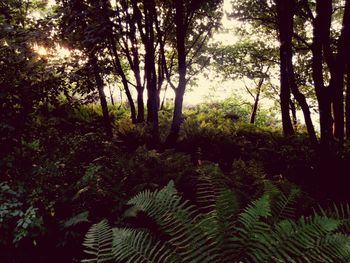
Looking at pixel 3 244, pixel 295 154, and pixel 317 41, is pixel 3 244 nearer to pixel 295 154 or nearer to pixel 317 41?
pixel 317 41

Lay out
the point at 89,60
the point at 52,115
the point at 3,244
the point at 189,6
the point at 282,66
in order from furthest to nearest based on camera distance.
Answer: the point at 52,115
the point at 282,66
the point at 189,6
the point at 89,60
the point at 3,244

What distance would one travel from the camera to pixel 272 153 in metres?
10.1

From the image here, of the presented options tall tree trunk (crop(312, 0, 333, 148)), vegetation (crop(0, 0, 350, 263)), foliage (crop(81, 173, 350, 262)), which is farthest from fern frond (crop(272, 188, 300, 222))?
tall tree trunk (crop(312, 0, 333, 148))

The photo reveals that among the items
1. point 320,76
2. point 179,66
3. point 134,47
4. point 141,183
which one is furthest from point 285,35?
point 134,47

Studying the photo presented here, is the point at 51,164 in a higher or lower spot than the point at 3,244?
higher

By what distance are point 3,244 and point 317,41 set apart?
7208 millimetres

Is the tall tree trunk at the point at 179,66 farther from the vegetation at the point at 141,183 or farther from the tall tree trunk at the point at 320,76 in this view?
the tall tree trunk at the point at 320,76

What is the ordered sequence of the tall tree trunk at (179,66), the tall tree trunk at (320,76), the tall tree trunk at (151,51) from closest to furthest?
the tall tree trunk at (320,76)
the tall tree trunk at (179,66)
the tall tree trunk at (151,51)

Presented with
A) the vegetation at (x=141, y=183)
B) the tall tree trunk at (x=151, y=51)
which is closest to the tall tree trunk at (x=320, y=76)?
the vegetation at (x=141, y=183)

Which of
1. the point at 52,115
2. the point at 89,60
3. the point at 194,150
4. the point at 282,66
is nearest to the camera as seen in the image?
the point at 89,60

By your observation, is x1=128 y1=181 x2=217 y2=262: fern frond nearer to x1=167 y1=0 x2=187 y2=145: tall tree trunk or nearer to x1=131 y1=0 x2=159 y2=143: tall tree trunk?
x1=167 y1=0 x2=187 y2=145: tall tree trunk

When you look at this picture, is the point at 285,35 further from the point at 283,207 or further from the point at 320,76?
the point at 283,207

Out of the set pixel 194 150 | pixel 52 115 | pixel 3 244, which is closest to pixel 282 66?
pixel 194 150

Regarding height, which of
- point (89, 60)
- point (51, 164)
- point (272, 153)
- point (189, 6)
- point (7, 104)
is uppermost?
point (189, 6)
